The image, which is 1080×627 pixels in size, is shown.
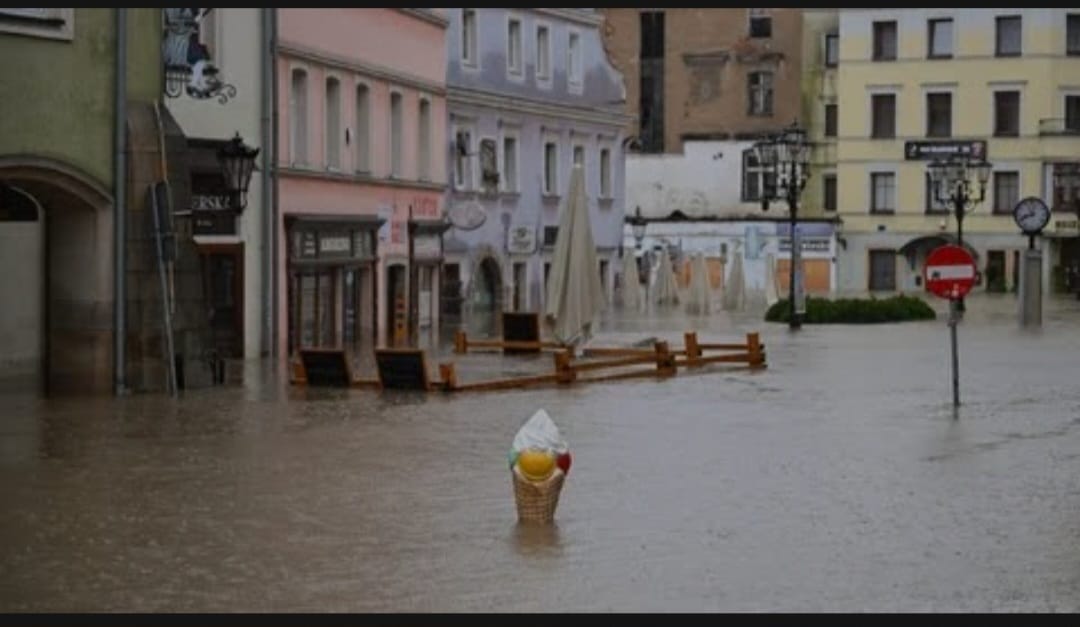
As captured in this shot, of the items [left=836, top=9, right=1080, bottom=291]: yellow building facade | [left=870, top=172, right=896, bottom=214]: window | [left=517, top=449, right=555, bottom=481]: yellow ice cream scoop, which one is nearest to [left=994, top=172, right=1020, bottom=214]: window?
[left=836, top=9, right=1080, bottom=291]: yellow building facade

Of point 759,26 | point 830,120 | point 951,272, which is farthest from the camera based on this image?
point 759,26

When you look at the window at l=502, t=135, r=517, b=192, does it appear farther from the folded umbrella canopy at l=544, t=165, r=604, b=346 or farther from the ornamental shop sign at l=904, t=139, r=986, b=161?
the ornamental shop sign at l=904, t=139, r=986, b=161

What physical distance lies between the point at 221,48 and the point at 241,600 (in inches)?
1010

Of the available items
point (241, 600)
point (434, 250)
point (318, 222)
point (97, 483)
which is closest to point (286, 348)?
point (318, 222)

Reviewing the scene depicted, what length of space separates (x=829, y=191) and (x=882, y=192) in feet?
12.0

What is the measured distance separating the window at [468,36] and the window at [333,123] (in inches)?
553

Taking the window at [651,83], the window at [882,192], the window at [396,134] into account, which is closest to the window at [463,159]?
the window at [396,134]

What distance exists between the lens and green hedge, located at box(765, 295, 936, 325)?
5078 centimetres

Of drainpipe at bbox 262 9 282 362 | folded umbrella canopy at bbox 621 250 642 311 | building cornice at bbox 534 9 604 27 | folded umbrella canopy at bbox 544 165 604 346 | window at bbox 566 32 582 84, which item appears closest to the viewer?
folded umbrella canopy at bbox 544 165 604 346

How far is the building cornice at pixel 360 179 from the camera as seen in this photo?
39847 mm

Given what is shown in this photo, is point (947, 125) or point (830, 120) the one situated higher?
point (830, 120)

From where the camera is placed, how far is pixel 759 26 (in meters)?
95.1

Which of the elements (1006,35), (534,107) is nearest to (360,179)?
(534,107)

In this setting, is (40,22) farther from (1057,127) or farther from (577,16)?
(1057,127)
